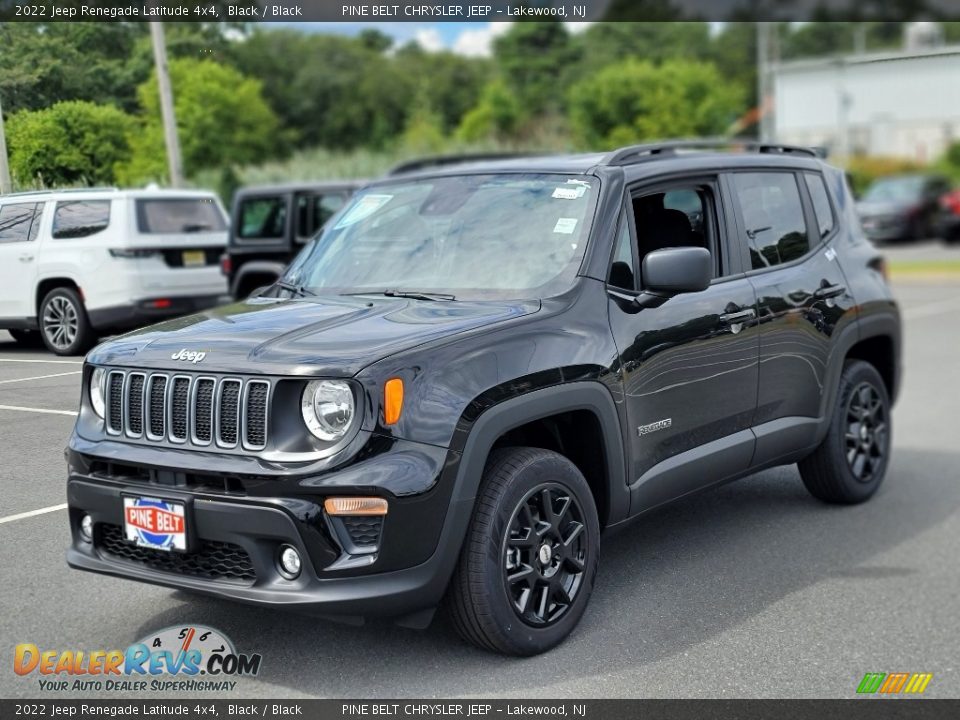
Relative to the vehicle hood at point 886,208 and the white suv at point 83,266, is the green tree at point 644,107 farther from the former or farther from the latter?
the white suv at point 83,266

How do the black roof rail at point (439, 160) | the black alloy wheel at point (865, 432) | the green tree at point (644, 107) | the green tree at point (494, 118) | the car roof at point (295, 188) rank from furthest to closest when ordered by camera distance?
the green tree at point (494, 118)
the green tree at point (644, 107)
the black roof rail at point (439, 160)
the car roof at point (295, 188)
the black alloy wheel at point (865, 432)

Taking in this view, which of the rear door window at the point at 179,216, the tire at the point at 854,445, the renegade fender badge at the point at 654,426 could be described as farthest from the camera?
the tire at the point at 854,445

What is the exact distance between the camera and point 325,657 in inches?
169

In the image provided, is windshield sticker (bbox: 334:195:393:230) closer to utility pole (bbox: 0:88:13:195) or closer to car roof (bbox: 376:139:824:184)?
car roof (bbox: 376:139:824:184)

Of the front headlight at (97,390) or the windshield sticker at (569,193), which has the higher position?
the windshield sticker at (569,193)

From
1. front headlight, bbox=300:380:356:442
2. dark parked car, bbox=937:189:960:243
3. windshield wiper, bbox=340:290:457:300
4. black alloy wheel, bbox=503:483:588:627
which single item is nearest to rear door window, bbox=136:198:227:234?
windshield wiper, bbox=340:290:457:300

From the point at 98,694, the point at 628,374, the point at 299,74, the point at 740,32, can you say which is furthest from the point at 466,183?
the point at 740,32

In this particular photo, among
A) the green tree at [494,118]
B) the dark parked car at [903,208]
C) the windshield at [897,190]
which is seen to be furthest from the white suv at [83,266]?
the windshield at [897,190]

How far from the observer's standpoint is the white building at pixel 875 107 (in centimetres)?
5484

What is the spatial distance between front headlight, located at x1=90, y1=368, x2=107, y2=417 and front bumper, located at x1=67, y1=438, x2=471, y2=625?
0.31 m

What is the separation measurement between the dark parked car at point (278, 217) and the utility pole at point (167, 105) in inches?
271

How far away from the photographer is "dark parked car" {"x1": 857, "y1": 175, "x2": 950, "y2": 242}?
30.5m

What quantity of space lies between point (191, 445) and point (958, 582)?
3.65 m

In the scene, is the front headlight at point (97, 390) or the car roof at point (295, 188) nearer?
the front headlight at point (97, 390)
